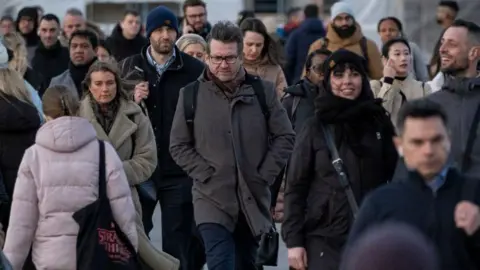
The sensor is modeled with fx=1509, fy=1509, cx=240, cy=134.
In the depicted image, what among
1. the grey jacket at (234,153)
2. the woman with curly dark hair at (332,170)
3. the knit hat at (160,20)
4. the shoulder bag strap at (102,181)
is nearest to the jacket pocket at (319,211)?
the woman with curly dark hair at (332,170)

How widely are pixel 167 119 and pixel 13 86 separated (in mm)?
1086

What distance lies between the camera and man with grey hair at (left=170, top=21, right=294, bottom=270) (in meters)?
8.37

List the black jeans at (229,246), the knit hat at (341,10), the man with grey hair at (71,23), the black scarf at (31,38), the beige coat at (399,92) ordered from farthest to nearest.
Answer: the black scarf at (31,38)
the man with grey hair at (71,23)
the knit hat at (341,10)
the beige coat at (399,92)
the black jeans at (229,246)

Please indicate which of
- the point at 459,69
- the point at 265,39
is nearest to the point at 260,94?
the point at 459,69

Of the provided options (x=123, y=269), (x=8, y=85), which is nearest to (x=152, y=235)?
(x=8, y=85)

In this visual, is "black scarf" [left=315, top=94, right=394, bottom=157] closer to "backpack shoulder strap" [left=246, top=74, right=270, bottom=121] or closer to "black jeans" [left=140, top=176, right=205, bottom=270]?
"backpack shoulder strap" [left=246, top=74, right=270, bottom=121]

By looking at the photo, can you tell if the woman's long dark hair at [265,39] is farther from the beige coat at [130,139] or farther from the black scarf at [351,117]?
the black scarf at [351,117]

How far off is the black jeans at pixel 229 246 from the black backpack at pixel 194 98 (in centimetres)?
58

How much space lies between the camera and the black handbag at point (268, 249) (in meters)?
8.38

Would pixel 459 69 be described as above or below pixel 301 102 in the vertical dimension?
above

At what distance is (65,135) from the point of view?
7570mm

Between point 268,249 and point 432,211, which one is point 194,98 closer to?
point 268,249

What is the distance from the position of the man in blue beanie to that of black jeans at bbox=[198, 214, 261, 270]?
745mm

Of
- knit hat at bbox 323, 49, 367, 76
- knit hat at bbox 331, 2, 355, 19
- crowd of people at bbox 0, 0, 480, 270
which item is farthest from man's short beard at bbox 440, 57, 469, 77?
knit hat at bbox 331, 2, 355, 19
